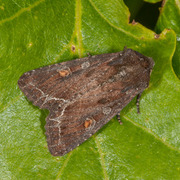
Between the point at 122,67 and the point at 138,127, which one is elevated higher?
the point at 122,67

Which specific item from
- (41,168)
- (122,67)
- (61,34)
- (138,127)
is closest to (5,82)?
(61,34)

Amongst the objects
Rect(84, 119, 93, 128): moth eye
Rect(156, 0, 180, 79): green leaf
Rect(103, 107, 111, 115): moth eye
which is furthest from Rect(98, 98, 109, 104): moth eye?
Rect(156, 0, 180, 79): green leaf

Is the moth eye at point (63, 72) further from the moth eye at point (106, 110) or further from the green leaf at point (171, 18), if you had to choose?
the green leaf at point (171, 18)

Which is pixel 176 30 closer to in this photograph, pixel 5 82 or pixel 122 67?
pixel 122 67

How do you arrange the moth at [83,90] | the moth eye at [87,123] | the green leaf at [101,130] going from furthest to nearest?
the moth eye at [87,123] → the moth at [83,90] → the green leaf at [101,130]

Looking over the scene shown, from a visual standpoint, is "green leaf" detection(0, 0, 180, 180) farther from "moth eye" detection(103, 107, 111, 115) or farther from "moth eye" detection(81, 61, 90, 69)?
"moth eye" detection(103, 107, 111, 115)

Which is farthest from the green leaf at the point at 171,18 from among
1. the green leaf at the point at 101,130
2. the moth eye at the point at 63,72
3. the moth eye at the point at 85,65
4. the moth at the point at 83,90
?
the moth eye at the point at 63,72

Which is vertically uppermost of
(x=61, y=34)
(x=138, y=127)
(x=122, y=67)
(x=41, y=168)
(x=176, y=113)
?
(x=61, y=34)
